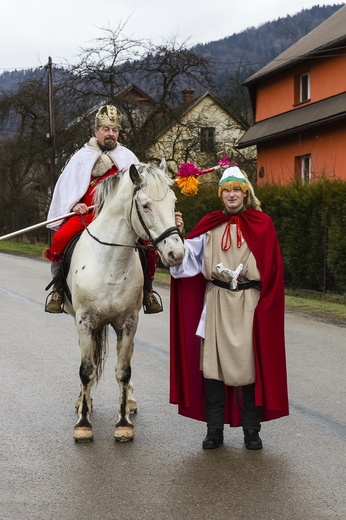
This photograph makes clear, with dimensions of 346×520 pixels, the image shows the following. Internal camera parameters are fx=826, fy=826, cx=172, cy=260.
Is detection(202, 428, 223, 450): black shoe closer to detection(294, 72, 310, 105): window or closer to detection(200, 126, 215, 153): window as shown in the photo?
detection(294, 72, 310, 105): window

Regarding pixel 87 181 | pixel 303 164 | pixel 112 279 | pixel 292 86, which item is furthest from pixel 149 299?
pixel 292 86

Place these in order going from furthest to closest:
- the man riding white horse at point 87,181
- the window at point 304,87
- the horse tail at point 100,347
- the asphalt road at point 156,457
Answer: the window at point 304,87, the man riding white horse at point 87,181, the horse tail at point 100,347, the asphalt road at point 156,457

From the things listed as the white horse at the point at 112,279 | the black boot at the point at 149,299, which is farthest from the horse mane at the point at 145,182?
the black boot at the point at 149,299

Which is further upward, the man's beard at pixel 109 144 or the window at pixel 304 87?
the window at pixel 304 87

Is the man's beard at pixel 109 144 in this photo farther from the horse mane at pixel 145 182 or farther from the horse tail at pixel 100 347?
the horse tail at pixel 100 347

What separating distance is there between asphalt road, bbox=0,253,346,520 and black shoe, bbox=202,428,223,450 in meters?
0.06

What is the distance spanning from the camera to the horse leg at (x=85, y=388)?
596 cm

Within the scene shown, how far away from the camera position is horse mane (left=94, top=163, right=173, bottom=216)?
5543 mm

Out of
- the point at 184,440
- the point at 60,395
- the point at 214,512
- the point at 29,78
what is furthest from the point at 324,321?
the point at 29,78

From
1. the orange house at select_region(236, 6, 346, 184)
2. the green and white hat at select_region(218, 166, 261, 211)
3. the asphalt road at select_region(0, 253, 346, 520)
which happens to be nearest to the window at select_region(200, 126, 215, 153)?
the orange house at select_region(236, 6, 346, 184)

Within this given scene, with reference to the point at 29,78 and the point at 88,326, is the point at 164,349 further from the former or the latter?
the point at 29,78

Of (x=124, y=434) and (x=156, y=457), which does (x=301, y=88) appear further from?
(x=156, y=457)

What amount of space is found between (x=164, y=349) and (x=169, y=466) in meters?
4.71

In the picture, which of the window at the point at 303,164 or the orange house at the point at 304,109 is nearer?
the orange house at the point at 304,109
